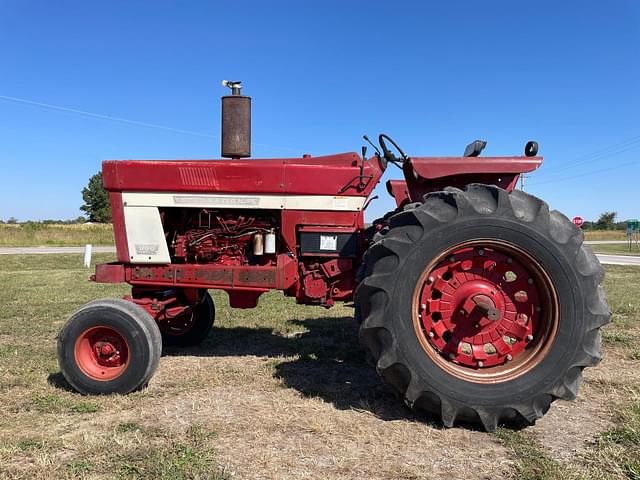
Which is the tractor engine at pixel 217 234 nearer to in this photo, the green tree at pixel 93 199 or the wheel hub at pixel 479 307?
the wheel hub at pixel 479 307

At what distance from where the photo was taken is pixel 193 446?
2.78 m

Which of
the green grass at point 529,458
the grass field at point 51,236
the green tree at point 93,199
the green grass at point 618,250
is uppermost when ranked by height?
the green tree at point 93,199

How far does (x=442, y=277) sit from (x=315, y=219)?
1299mm

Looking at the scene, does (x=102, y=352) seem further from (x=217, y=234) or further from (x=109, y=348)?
(x=217, y=234)

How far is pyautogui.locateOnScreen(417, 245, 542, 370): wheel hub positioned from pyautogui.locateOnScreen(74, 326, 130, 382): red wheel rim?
7.36 feet

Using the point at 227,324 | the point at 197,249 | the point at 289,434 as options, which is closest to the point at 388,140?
the point at 197,249

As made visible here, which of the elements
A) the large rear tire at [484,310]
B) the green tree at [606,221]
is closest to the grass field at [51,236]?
the large rear tire at [484,310]

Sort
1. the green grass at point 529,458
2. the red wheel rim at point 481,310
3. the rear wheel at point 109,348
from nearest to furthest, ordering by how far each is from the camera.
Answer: the green grass at point 529,458
the red wheel rim at point 481,310
the rear wheel at point 109,348

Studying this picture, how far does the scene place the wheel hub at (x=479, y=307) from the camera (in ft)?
10.7

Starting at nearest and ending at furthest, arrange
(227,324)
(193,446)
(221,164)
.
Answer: (193,446)
(221,164)
(227,324)

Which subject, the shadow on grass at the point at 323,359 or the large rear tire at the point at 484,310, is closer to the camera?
the large rear tire at the point at 484,310

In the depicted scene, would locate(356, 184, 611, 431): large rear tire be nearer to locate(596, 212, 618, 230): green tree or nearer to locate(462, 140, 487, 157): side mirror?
locate(462, 140, 487, 157): side mirror

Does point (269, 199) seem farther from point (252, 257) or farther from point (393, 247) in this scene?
point (393, 247)

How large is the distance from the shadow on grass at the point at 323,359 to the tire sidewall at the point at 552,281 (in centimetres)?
33
